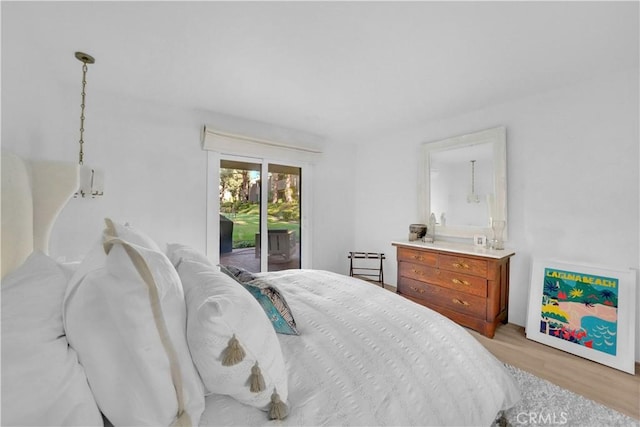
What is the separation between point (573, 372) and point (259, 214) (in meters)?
3.28

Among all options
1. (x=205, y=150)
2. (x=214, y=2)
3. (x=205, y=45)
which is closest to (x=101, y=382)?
(x=214, y=2)

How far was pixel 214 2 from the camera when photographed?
4.57 feet

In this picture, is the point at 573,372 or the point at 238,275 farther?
the point at 573,372

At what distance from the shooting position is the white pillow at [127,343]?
2.02 feet

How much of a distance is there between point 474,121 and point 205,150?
309 centimetres

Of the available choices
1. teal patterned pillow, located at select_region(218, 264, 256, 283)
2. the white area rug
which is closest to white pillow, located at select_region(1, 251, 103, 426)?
teal patterned pillow, located at select_region(218, 264, 256, 283)

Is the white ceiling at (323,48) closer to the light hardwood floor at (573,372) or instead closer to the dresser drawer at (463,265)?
the dresser drawer at (463,265)

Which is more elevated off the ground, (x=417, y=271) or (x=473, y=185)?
(x=473, y=185)

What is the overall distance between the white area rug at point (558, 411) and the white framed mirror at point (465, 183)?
145 centimetres

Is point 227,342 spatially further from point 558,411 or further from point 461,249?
point 461,249

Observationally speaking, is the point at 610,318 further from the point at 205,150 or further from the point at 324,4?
the point at 205,150

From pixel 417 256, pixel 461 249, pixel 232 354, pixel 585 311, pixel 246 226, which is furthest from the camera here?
pixel 246 226

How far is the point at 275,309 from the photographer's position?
1.16m

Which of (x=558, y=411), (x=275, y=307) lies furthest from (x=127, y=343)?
(x=558, y=411)
